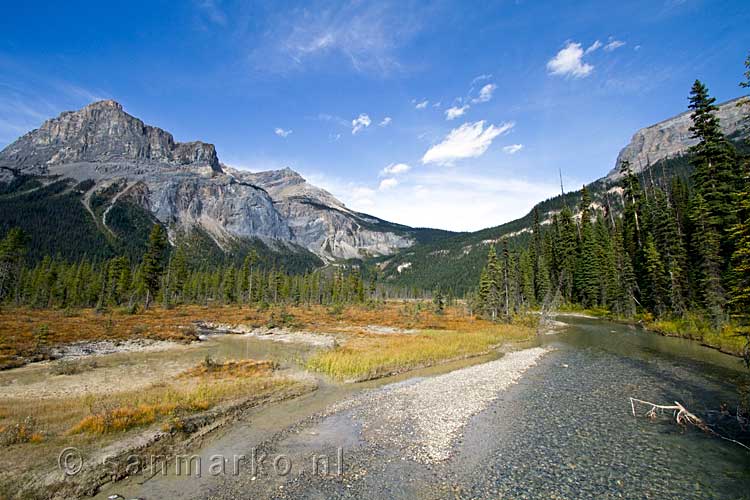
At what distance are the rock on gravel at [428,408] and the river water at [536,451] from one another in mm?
561

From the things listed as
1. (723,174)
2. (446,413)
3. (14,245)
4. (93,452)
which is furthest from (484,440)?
(14,245)

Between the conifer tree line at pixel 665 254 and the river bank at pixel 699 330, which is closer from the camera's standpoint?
the river bank at pixel 699 330

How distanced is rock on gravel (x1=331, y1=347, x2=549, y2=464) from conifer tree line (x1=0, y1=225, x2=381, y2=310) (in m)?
62.1

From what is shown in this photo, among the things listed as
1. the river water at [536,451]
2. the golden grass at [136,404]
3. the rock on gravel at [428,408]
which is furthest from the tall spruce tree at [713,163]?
the golden grass at [136,404]

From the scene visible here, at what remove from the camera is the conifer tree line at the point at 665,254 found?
30.1 m

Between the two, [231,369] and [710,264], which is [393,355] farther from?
[710,264]

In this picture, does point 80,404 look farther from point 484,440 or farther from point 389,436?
point 484,440

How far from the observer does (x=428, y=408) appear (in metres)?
16.0

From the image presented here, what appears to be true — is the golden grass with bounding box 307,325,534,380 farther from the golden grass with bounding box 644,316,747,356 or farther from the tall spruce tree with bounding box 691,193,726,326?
the tall spruce tree with bounding box 691,193,726,326

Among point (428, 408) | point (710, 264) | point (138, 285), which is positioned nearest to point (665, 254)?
point (710, 264)

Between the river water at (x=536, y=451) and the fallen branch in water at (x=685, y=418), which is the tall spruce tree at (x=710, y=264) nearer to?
the river water at (x=536, y=451)

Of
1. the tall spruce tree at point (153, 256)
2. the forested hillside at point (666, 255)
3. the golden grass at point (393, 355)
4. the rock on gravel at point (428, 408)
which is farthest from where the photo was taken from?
the tall spruce tree at point (153, 256)

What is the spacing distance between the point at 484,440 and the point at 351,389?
933 centimetres

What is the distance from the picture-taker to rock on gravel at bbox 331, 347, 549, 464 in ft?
40.3
